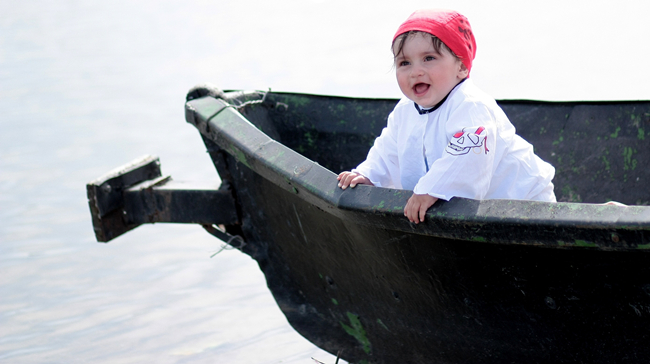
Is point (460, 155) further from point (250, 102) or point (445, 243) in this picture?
point (250, 102)

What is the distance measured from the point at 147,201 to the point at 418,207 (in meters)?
1.40

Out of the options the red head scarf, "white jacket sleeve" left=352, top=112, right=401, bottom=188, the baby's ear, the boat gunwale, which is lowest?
the boat gunwale

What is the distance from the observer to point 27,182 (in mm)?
5160

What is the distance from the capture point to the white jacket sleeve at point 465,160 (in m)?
1.54

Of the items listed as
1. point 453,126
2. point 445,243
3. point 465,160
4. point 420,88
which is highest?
point 420,88

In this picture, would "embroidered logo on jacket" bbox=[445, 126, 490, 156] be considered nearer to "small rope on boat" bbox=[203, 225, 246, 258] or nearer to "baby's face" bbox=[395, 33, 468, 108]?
"baby's face" bbox=[395, 33, 468, 108]

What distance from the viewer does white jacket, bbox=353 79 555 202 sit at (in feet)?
5.17

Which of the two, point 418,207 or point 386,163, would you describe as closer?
point 418,207

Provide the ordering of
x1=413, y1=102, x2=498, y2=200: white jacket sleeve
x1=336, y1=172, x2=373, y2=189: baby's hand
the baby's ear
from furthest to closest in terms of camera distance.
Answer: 1. the baby's ear
2. x1=336, y1=172, x2=373, y2=189: baby's hand
3. x1=413, y1=102, x2=498, y2=200: white jacket sleeve

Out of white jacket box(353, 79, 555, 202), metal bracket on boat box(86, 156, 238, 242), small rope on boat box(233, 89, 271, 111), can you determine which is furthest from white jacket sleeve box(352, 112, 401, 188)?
small rope on boat box(233, 89, 271, 111)

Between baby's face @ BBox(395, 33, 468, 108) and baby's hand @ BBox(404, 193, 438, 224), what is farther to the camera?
baby's face @ BBox(395, 33, 468, 108)

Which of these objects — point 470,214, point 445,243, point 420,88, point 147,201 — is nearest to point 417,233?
point 445,243

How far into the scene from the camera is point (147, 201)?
8.56ft

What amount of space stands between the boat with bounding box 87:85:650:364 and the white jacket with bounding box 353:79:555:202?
0.10m
